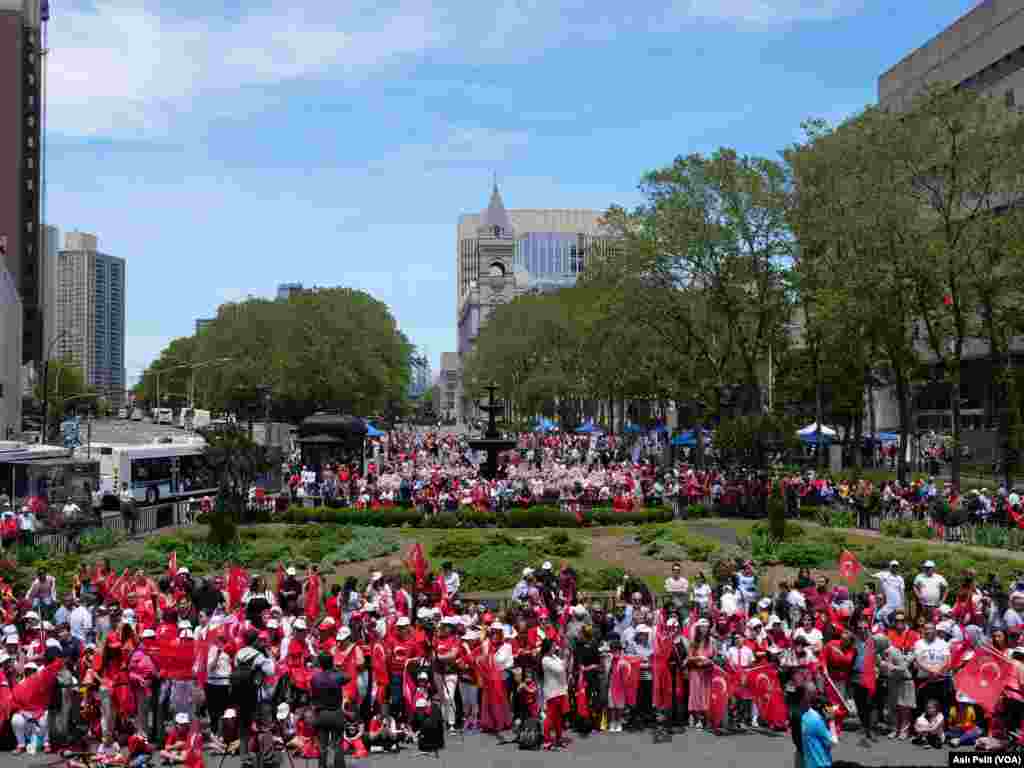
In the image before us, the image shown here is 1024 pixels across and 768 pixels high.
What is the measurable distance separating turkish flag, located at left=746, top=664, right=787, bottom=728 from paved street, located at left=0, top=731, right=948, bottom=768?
12.8 inches

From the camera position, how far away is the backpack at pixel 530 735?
44.8 feet

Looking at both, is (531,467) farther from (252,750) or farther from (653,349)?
(252,750)

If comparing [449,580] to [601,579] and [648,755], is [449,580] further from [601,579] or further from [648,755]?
[648,755]

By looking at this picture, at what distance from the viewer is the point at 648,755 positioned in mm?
13266

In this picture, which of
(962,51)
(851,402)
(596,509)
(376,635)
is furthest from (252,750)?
(962,51)

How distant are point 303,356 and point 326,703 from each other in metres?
72.6

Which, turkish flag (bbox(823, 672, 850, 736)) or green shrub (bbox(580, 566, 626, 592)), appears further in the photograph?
green shrub (bbox(580, 566, 626, 592))

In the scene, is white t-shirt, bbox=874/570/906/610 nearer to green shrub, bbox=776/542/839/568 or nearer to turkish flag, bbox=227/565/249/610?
green shrub, bbox=776/542/839/568

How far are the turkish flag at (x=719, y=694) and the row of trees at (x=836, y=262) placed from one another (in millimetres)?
22615

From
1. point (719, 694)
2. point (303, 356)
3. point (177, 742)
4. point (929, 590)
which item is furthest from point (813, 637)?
point (303, 356)

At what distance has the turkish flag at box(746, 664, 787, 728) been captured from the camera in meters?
14.3

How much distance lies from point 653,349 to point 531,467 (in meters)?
9.74

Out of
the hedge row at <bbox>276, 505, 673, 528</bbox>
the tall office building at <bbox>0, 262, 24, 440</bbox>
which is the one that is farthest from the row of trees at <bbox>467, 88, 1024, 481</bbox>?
the tall office building at <bbox>0, 262, 24, 440</bbox>

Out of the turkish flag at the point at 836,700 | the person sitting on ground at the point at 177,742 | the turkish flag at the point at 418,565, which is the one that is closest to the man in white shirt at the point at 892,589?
the turkish flag at the point at 836,700
